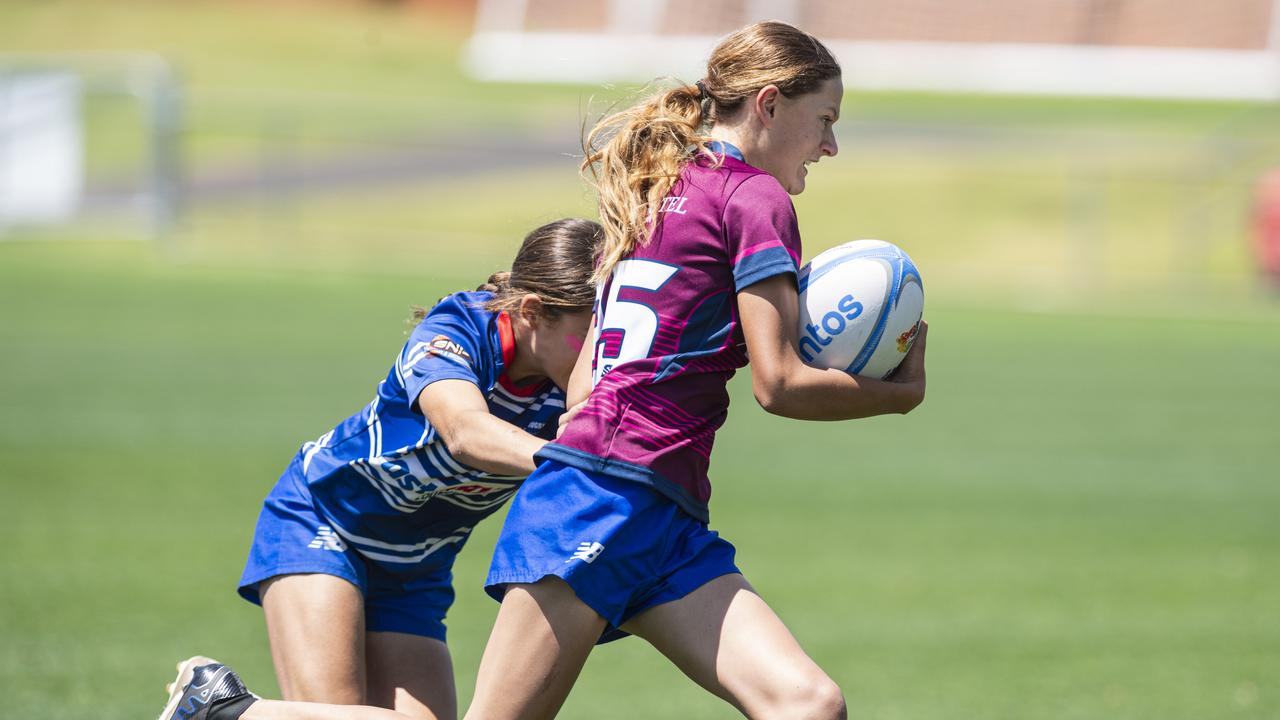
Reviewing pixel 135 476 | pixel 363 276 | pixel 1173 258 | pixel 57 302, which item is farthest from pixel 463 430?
pixel 1173 258

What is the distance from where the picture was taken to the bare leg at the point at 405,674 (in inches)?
181

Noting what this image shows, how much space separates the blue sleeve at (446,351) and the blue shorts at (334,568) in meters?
0.53

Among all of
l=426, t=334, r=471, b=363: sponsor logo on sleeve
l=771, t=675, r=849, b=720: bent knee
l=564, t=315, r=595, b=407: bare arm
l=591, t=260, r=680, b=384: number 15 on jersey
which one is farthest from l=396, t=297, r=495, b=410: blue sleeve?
l=771, t=675, r=849, b=720: bent knee

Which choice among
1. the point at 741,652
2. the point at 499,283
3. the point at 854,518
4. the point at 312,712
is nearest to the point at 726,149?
the point at 499,283

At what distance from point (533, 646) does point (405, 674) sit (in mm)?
1161

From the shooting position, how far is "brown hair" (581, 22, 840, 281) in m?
3.70

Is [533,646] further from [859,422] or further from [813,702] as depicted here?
[859,422]

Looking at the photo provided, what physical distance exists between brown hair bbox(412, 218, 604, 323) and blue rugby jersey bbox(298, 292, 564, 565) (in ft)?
0.41

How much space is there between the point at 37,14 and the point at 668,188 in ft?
164

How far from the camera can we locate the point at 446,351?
4.11 metres

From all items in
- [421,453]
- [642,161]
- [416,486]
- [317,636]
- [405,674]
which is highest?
[642,161]

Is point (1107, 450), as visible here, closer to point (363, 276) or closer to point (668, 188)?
point (668, 188)

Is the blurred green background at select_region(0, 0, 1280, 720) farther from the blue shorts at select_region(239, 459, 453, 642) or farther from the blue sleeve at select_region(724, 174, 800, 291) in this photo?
the blue shorts at select_region(239, 459, 453, 642)

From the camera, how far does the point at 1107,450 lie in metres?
12.5
